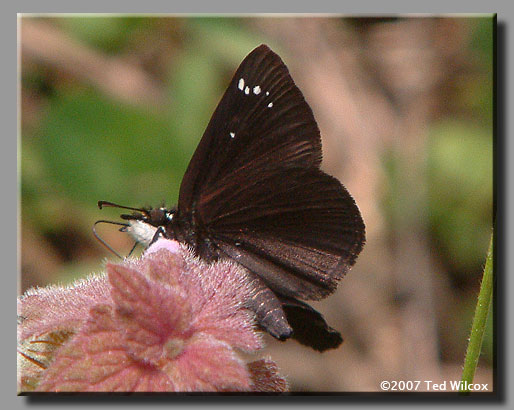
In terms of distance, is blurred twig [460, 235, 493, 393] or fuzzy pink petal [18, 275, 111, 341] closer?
fuzzy pink petal [18, 275, 111, 341]

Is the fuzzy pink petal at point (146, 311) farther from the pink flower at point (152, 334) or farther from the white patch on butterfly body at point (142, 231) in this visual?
the white patch on butterfly body at point (142, 231)

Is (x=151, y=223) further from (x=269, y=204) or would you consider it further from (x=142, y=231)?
(x=269, y=204)

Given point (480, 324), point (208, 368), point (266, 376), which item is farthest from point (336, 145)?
point (208, 368)

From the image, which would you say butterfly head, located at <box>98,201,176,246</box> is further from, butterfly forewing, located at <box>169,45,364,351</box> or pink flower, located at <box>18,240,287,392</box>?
pink flower, located at <box>18,240,287,392</box>

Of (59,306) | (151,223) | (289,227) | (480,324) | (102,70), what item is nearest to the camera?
(59,306)

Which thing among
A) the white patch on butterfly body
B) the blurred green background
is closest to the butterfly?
the white patch on butterfly body

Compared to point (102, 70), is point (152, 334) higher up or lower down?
lower down

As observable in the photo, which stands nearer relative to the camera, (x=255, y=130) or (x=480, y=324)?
(x=480, y=324)
